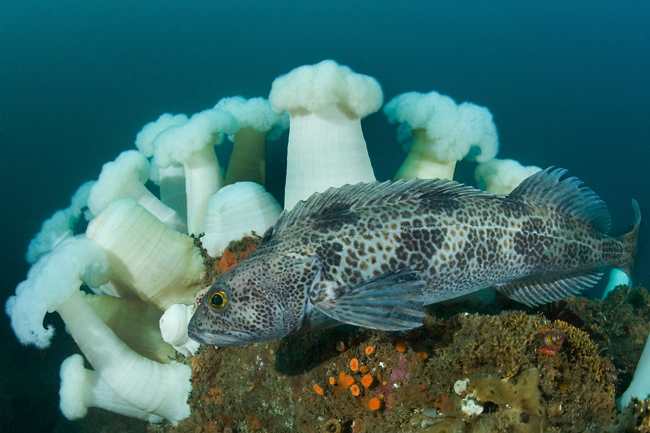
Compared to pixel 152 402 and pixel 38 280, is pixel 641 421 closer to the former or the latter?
pixel 152 402

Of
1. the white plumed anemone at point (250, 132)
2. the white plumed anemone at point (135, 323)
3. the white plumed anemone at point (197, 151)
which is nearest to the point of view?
the white plumed anemone at point (135, 323)

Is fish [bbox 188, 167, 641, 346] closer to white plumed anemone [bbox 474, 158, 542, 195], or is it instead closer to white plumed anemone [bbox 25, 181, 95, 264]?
white plumed anemone [bbox 474, 158, 542, 195]

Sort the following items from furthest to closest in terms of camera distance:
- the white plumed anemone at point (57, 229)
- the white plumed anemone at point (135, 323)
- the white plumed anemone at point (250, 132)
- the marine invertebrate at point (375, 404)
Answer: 1. the white plumed anemone at point (57, 229)
2. the white plumed anemone at point (250, 132)
3. the white plumed anemone at point (135, 323)
4. the marine invertebrate at point (375, 404)

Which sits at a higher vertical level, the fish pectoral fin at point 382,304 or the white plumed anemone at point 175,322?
the fish pectoral fin at point 382,304

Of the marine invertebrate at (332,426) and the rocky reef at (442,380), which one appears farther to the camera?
the marine invertebrate at (332,426)

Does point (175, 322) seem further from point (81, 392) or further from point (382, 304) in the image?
point (382, 304)

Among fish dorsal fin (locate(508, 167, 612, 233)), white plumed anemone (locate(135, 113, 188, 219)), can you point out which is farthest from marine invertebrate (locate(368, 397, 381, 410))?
white plumed anemone (locate(135, 113, 188, 219))

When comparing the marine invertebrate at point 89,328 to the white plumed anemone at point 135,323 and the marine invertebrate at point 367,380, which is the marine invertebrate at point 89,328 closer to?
the white plumed anemone at point 135,323

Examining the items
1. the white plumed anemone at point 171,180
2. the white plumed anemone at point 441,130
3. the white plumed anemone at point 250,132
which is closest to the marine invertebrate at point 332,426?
the white plumed anemone at point 441,130
